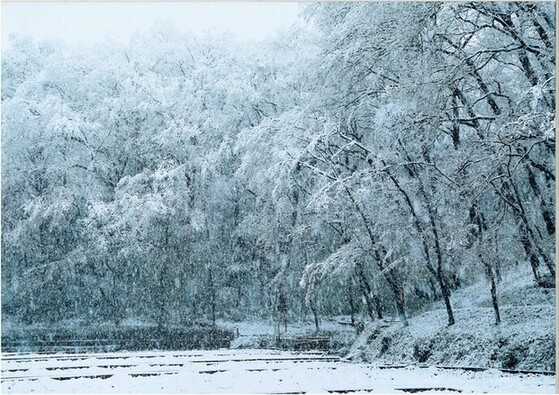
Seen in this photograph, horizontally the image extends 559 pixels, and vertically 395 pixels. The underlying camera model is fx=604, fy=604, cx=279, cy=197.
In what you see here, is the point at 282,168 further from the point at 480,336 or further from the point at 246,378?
the point at 246,378

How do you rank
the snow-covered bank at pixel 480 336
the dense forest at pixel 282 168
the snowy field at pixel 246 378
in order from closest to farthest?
the snowy field at pixel 246 378 < the snow-covered bank at pixel 480 336 < the dense forest at pixel 282 168

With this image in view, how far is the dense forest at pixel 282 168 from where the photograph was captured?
24.7 ft

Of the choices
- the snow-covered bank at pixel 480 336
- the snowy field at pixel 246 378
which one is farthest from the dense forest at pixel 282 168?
the snowy field at pixel 246 378

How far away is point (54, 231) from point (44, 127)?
2159 mm

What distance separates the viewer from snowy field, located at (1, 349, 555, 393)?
18.0 ft

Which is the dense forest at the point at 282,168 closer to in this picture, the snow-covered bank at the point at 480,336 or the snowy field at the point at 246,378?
the snow-covered bank at the point at 480,336

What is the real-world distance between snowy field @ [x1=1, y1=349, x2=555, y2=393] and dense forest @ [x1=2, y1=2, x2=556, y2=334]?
6.74 feet

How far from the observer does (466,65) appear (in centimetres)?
708

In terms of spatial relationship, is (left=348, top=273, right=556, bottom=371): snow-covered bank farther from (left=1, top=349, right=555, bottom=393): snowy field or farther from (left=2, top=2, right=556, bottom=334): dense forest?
(left=1, top=349, right=555, bottom=393): snowy field

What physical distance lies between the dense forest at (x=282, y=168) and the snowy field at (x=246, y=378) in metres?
2.05

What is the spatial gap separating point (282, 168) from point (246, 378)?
185 inches

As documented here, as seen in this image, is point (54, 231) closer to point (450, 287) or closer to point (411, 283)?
point (411, 283)

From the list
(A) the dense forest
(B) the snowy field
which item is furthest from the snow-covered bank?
(B) the snowy field

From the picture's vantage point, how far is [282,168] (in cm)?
1018
